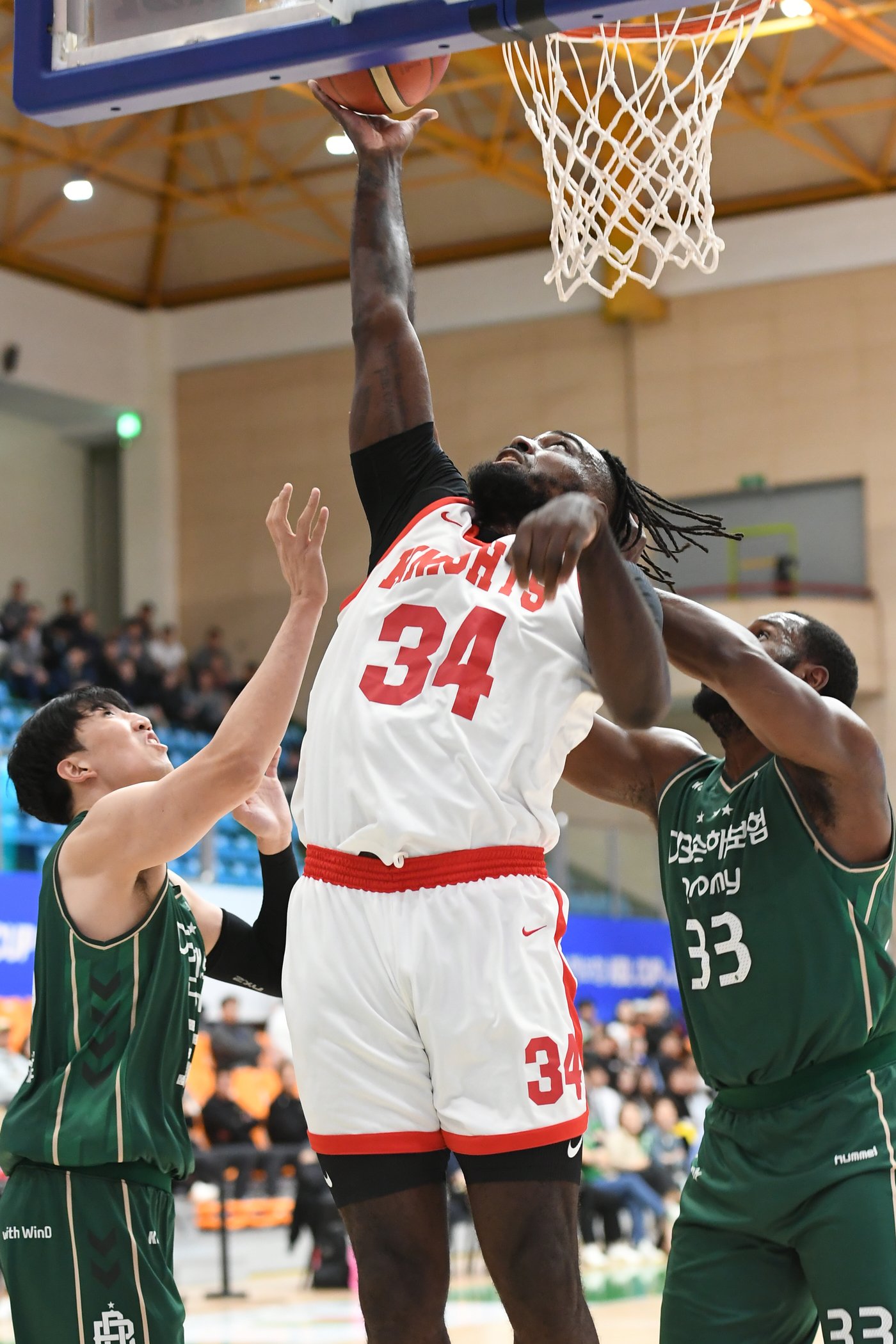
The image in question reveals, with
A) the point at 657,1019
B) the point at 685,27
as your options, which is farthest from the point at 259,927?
the point at 657,1019

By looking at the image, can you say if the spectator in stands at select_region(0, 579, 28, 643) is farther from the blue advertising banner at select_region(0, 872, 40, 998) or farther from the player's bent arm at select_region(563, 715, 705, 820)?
the player's bent arm at select_region(563, 715, 705, 820)

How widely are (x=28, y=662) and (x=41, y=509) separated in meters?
6.72

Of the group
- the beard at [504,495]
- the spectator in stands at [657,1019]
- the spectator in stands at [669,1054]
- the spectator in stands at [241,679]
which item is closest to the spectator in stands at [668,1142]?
the spectator in stands at [669,1054]

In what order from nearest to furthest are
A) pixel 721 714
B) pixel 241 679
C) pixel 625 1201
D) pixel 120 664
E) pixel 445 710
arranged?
pixel 445 710, pixel 721 714, pixel 625 1201, pixel 120 664, pixel 241 679

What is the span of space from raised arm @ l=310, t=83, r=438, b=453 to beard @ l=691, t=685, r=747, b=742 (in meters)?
1.07

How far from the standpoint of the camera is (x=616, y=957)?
15.8 meters

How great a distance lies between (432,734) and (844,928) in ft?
4.25

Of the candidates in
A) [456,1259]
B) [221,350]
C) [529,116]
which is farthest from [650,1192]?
[221,350]

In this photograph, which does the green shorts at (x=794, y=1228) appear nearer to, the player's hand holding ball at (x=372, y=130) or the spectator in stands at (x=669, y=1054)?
the player's hand holding ball at (x=372, y=130)

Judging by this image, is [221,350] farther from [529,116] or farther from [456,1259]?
[529,116]

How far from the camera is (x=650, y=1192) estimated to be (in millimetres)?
12695

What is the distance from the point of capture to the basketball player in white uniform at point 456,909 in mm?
2977

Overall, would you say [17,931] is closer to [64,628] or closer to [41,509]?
[64,628]

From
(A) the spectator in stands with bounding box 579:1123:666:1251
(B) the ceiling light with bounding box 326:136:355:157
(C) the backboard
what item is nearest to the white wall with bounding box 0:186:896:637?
(B) the ceiling light with bounding box 326:136:355:157
